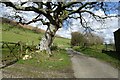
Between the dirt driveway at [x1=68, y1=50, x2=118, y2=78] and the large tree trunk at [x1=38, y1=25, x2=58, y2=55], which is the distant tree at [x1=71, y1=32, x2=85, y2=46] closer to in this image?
the large tree trunk at [x1=38, y1=25, x2=58, y2=55]

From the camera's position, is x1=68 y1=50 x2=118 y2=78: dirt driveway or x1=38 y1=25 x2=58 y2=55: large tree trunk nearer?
x1=68 y1=50 x2=118 y2=78: dirt driveway

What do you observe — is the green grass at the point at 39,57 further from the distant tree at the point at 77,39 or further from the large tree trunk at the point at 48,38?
the distant tree at the point at 77,39

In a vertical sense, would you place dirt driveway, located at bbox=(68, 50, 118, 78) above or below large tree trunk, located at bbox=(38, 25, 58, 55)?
below

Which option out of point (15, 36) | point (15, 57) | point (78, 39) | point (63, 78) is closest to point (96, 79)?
point (63, 78)

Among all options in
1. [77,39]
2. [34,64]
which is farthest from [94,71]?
[77,39]

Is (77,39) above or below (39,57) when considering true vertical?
below

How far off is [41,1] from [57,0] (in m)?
1.72

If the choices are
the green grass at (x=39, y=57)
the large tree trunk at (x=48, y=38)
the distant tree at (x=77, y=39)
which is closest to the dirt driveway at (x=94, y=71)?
the green grass at (x=39, y=57)

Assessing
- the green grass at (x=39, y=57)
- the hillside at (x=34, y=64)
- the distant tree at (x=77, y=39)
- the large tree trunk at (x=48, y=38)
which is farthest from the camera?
the distant tree at (x=77, y=39)

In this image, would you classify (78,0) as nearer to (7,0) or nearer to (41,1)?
(41,1)

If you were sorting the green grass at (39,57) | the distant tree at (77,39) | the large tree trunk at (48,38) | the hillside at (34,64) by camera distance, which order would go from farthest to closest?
the distant tree at (77,39), the large tree trunk at (48,38), the green grass at (39,57), the hillside at (34,64)

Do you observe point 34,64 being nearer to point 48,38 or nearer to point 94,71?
point 94,71

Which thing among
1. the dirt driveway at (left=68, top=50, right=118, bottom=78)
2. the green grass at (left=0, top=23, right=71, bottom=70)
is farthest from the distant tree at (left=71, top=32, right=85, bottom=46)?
the dirt driveway at (left=68, top=50, right=118, bottom=78)

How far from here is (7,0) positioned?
21.6 metres
